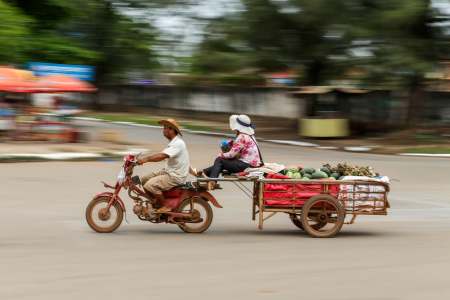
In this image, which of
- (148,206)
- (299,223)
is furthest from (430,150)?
(148,206)

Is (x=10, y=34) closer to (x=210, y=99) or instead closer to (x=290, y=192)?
(x=210, y=99)

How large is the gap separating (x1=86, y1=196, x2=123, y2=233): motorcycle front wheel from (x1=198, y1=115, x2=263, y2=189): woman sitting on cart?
122 cm

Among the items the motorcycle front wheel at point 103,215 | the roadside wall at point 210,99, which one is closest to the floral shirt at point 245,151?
the motorcycle front wheel at point 103,215

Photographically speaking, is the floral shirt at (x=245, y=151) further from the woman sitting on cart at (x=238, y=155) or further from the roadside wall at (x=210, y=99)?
the roadside wall at (x=210, y=99)

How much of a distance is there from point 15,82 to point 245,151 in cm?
1574

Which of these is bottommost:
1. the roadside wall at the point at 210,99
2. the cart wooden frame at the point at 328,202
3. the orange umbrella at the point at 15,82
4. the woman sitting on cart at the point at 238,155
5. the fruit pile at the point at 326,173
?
the cart wooden frame at the point at 328,202

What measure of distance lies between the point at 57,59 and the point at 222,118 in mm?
10430

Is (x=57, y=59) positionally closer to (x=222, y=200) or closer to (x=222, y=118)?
(x=222, y=118)

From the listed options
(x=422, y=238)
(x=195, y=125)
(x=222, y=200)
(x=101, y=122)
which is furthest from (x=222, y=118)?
(x=422, y=238)

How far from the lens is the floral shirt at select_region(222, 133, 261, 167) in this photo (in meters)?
10.4

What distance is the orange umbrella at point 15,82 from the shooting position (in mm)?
24234

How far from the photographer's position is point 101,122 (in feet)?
128

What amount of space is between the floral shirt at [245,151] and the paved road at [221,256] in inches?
39.8

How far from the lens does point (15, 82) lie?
2447 centimetres
